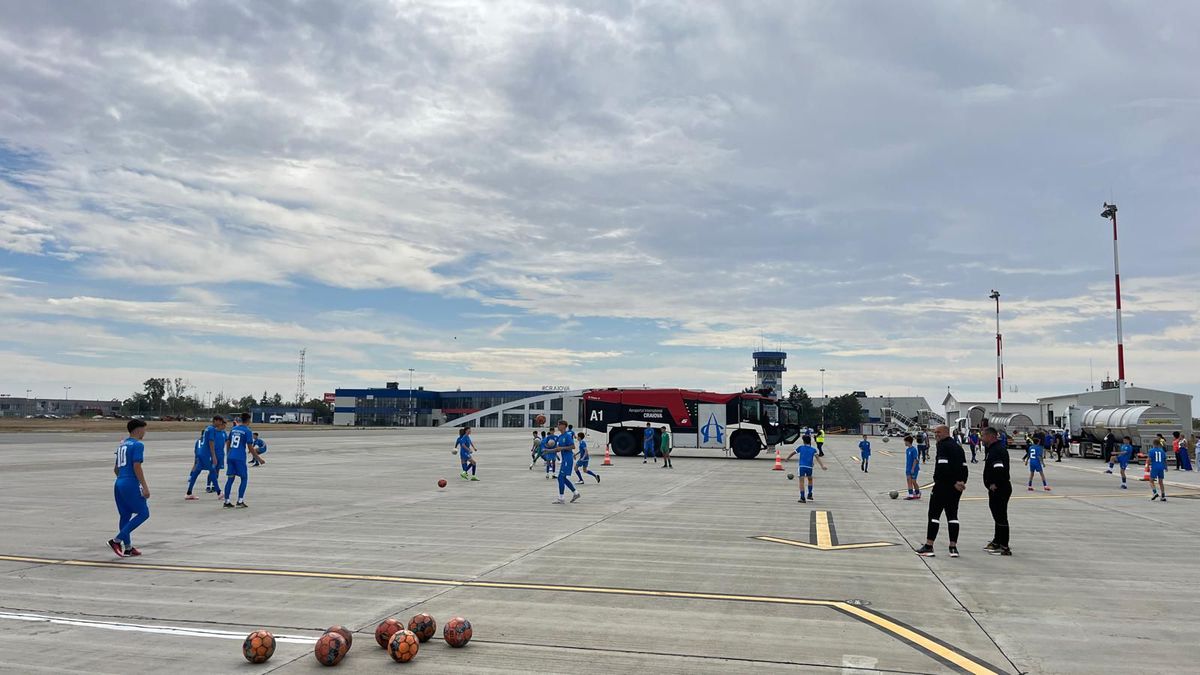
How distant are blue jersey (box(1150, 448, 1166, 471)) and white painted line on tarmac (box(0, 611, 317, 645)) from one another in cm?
2024

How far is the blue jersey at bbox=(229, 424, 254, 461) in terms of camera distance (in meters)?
15.0

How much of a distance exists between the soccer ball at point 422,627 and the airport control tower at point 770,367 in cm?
15495

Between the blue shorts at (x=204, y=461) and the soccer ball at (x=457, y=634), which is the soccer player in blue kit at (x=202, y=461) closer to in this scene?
the blue shorts at (x=204, y=461)

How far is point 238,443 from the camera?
594 inches

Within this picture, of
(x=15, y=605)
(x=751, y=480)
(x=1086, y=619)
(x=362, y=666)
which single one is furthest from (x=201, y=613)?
(x=751, y=480)

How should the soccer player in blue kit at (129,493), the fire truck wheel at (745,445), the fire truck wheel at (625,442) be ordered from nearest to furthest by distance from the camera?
the soccer player in blue kit at (129,493) < the fire truck wheel at (745,445) < the fire truck wheel at (625,442)

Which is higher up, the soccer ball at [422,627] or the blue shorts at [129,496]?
the blue shorts at [129,496]

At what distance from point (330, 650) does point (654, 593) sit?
339 cm

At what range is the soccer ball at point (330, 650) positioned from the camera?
17.4ft

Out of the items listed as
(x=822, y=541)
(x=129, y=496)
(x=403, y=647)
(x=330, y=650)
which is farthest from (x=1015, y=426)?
(x=330, y=650)

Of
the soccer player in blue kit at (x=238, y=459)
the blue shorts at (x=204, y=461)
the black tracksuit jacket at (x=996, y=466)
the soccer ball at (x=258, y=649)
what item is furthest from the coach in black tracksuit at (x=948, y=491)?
the blue shorts at (x=204, y=461)

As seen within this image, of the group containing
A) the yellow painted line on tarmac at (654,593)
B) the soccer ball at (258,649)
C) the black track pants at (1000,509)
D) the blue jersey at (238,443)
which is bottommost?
the yellow painted line on tarmac at (654,593)

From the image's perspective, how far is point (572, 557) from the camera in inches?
380

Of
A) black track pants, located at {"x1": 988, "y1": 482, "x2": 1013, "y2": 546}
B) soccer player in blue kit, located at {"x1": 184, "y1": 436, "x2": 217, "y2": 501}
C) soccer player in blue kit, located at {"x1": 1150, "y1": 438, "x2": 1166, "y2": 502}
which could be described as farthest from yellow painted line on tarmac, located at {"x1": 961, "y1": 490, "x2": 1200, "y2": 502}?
soccer player in blue kit, located at {"x1": 184, "y1": 436, "x2": 217, "y2": 501}
